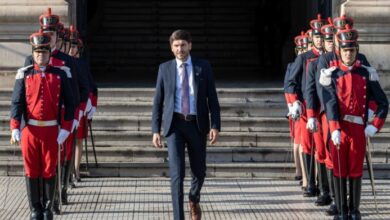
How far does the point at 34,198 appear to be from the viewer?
31.5ft

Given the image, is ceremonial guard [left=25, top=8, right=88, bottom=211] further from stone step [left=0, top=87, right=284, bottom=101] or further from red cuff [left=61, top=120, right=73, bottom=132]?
stone step [left=0, top=87, right=284, bottom=101]

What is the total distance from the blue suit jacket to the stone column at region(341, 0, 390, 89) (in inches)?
261

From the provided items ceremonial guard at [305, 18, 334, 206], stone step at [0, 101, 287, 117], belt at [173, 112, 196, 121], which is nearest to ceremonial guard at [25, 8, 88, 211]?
belt at [173, 112, 196, 121]

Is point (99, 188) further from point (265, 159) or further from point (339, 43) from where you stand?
point (339, 43)

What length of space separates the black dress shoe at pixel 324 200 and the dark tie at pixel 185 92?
2.55 m

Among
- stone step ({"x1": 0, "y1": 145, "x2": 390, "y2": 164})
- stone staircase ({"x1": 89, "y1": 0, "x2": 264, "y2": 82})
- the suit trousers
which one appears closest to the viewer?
the suit trousers

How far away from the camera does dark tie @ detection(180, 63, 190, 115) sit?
9188 millimetres

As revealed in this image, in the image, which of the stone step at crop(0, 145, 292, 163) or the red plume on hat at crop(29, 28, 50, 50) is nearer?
the red plume on hat at crop(29, 28, 50, 50)

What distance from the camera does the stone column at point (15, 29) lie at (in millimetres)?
15391

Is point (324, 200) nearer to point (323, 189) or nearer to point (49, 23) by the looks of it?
point (323, 189)

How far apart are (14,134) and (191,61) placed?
179 cm

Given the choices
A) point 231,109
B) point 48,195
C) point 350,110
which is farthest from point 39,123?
point 231,109

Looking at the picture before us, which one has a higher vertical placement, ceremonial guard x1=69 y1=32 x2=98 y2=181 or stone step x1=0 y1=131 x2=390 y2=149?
ceremonial guard x1=69 y1=32 x2=98 y2=181

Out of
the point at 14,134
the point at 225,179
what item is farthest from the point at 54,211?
the point at 225,179
